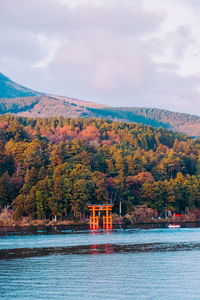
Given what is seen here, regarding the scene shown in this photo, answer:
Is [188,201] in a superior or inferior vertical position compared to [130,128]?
inferior

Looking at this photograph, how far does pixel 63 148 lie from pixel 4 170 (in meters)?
16.5

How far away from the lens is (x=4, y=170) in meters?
110

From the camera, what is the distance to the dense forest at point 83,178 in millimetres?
90500

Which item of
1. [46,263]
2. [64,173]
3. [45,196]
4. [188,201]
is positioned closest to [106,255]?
[46,263]

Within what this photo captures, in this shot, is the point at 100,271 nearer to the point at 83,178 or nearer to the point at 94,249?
the point at 94,249

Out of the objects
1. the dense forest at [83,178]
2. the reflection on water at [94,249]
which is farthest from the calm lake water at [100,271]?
the dense forest at [83,178]

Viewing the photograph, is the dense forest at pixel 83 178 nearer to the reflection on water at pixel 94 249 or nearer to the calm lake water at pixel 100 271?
the calm lake water at pixel 100 271

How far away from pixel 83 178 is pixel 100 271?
65.0 meters

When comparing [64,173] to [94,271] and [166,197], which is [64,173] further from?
[94,271]

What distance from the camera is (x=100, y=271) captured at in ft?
108

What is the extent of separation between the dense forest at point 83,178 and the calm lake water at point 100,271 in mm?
38101

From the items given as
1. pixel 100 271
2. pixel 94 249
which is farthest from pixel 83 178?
pixel 100 271

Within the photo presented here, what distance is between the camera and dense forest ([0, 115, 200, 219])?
90.5 m

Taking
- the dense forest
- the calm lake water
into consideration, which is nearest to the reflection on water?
the calm lake water
